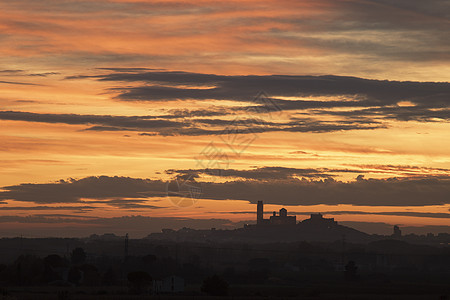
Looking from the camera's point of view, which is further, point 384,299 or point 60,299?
point 384,299

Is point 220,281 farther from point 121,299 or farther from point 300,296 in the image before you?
point 121,299

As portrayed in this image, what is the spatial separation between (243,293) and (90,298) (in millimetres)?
47532

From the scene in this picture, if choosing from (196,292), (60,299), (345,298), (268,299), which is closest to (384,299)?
(345,298)

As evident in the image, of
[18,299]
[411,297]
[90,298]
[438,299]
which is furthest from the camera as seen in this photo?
[411,297]

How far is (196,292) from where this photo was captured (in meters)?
195

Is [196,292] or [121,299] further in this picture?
[196,292]

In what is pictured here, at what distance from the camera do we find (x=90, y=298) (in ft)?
530

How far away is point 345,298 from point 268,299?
77.3ft

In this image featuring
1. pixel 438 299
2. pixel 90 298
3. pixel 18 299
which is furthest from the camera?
pixel 438 299

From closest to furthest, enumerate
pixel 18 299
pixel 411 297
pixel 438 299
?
pixel 18 299 → pixel 438 299 → pixel 411 297

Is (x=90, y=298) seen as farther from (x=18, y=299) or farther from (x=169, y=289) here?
(x=169, y=289)

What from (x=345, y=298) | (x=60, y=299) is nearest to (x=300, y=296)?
(x=345, y=298)

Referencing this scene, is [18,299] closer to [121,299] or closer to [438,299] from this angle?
[121,299]

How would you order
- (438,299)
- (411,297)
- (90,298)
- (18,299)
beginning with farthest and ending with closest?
1. (411,297)
2. (438,299)
3. (90,298)
4. (18,299)
